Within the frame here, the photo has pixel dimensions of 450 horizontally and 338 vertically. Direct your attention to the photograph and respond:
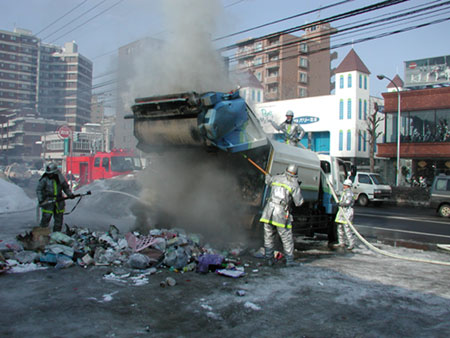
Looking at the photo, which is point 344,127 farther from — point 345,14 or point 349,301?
point 349,301

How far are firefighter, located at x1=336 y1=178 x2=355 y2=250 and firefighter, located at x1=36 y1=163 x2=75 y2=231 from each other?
216 inches

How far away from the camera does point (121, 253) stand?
588 centimetres

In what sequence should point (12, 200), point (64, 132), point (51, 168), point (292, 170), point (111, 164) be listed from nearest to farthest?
point (292, 170) < point (51, 168) < point (12, 200) < point (111, 164) < point (64, 132)

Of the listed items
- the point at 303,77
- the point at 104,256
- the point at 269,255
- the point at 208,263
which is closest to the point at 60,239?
the point at 104,256

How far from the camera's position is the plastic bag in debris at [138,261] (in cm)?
538

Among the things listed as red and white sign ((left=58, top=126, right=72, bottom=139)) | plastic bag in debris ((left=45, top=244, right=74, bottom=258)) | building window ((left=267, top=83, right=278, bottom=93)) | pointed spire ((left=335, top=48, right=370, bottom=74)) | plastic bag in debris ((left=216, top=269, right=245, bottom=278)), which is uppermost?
building window ((left=267, top=83, right=278, bottom=93))

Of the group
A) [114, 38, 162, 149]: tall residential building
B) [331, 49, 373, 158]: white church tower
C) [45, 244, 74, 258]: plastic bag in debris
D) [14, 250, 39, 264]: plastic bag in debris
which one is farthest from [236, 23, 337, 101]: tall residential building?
[14, 250, 39, 264]: plastic bag in debris

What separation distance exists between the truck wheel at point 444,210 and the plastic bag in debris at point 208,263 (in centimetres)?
1288

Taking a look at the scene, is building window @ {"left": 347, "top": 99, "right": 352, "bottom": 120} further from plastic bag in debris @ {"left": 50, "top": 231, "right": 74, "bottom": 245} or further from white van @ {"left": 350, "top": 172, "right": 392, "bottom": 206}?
plastic bag in debris @ {"left": 50, "top": 231, "right": 74, "bottom": 245}

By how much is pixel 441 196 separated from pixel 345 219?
9.42m

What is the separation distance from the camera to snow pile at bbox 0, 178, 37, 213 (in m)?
11.9

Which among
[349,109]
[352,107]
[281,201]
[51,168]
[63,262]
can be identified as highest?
[352,107]

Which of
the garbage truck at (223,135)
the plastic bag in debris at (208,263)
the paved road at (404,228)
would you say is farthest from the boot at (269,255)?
the paved road at (404,228)

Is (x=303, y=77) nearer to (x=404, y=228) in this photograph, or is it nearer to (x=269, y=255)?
(x=404, y=228)
